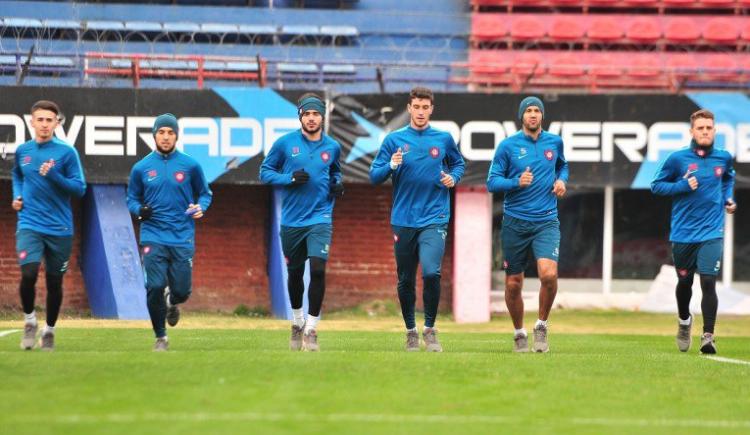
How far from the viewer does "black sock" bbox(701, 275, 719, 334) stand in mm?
12148

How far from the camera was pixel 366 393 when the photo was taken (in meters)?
8.06

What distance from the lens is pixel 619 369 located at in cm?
979

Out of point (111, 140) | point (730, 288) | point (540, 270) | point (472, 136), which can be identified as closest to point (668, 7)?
point (730, 288)

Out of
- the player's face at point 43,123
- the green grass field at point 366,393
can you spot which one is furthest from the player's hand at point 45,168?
the green grass field at point 366,393

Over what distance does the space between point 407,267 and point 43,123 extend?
3513 millimetres

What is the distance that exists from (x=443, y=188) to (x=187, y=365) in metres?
3.24

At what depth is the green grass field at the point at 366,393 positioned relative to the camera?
701cm

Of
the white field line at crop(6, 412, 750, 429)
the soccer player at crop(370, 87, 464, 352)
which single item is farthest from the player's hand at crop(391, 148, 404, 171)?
the white field line at crop(6, 412, 750, 429)

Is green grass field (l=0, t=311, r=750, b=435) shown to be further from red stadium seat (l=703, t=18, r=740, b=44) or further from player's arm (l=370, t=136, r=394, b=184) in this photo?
red stadium seat (l=703, t=18, r=740, b=44)

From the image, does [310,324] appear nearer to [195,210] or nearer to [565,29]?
[195,210]

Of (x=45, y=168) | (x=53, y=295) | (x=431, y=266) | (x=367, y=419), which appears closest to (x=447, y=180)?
(x=431, y=266)

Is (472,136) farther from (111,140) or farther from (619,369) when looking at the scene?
(619,369)

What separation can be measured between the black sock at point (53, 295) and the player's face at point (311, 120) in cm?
261

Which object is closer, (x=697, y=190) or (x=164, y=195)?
(x=164, y=195)
